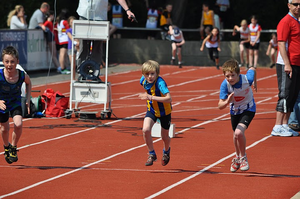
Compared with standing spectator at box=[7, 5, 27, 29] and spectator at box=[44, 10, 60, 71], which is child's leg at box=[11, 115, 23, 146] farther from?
spectator at box=[44, 10, 60, 71]

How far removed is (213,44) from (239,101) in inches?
745

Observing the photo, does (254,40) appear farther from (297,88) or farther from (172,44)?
(297,88)

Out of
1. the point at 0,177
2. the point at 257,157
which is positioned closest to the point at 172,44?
the point at 257,157

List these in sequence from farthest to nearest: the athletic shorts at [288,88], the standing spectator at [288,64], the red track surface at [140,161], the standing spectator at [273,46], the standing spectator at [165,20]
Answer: the standing spectator at [165,20]
the standing spectator at [273,46]
the athletic shorts at [288,88]
the standing spectator at [288,64]
the red track surface at [140,161]

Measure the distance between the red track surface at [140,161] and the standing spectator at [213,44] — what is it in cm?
1092

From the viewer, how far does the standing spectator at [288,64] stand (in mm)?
12555

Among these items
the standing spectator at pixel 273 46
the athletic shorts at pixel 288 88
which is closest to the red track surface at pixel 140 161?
the athletic shorts at pixel 288 88

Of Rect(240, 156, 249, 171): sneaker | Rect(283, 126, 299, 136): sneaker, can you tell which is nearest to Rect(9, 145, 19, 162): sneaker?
Rect(240, 156, 249, 171): sneaker

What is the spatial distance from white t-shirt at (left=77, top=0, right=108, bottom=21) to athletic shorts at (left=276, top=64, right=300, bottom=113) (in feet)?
13.8

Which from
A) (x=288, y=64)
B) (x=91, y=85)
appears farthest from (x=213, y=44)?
(x=288, y=64)

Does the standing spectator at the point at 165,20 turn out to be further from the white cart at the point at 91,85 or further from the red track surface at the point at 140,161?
the white cart at the point at 91,85

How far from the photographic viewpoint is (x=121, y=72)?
1062 inches

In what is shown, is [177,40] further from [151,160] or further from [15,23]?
[151,160]

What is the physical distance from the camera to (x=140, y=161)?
1064 cm
